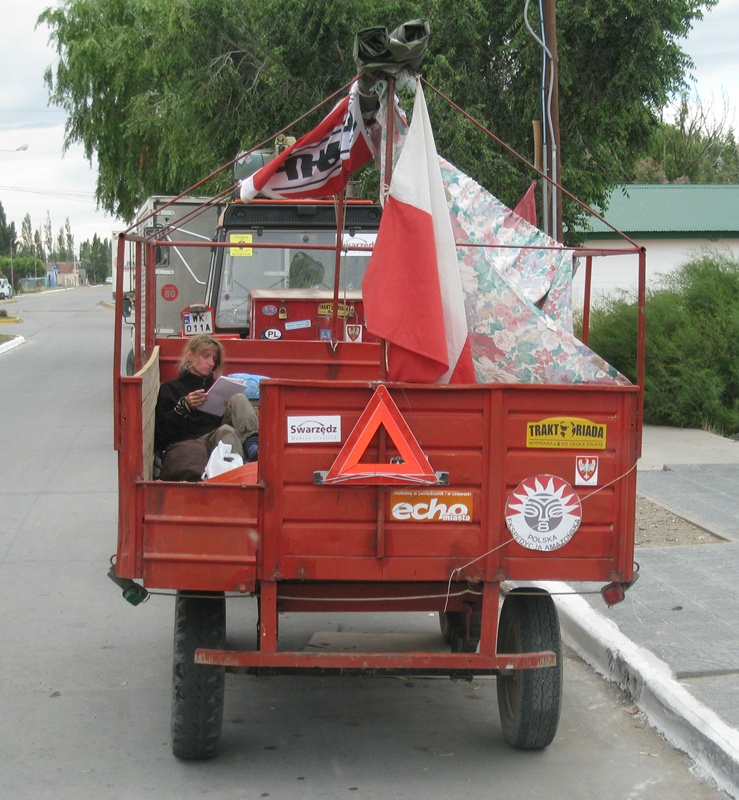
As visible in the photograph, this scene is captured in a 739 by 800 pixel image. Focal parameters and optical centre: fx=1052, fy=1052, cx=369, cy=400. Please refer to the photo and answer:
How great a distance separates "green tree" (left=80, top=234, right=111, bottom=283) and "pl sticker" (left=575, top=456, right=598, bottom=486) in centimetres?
14540

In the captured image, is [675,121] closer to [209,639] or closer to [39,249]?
[209,639]

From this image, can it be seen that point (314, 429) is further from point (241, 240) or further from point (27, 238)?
point (27, 238)

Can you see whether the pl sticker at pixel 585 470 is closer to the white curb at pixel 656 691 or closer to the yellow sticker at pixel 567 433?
the yellow sticker at pixel 567 433

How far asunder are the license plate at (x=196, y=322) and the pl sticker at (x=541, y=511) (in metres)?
4.63

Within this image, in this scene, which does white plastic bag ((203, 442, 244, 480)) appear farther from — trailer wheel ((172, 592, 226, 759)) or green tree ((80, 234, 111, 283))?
green tree ((80, 234, 111, 283))

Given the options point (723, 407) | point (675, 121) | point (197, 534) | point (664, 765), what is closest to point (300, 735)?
point (197, 534)

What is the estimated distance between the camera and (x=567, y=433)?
4.25 m

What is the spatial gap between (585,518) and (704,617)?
92.1 inches

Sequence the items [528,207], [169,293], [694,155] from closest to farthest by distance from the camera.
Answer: [528,207]
[169,293]
[694,155]

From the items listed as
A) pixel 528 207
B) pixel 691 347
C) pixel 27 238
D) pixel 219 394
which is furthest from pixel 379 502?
pixel 27 238

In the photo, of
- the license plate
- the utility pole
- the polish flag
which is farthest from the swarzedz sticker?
the utility pole

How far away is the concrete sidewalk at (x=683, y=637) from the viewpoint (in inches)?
184

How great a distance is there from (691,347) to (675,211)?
19827 mm

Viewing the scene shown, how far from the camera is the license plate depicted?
8359mm
